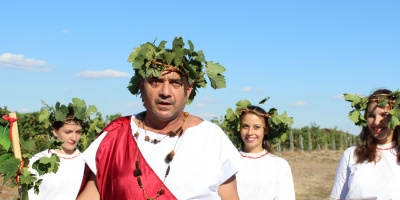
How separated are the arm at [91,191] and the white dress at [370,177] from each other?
10.1 ft

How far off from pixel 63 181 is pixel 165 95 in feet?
11.5

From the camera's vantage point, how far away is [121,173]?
10.0 feet

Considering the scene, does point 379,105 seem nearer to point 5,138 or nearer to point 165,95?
point 165,95

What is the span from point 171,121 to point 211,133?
0.30 metres

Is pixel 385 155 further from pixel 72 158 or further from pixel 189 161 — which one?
A: pixel 72 158

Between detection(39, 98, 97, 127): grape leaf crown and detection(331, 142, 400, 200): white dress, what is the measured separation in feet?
12.0

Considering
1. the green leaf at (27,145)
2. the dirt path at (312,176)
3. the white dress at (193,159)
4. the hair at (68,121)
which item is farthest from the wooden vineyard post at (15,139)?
the dirt path at (312,176)

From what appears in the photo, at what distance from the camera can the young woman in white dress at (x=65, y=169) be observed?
588cm

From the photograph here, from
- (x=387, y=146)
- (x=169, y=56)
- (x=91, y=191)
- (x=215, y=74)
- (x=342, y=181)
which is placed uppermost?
(x=169, y=56)

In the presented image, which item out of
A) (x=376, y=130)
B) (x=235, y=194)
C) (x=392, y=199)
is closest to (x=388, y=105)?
(x=376, y=130)

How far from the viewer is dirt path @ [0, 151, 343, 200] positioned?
47.4 ft

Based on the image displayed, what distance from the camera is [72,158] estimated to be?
6.38 m

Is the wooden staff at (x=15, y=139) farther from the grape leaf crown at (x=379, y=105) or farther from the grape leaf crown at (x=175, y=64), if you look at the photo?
the grape leaf crown at (x=379, y=105)

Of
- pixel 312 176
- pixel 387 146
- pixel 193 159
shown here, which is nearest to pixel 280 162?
pixel 387 146
